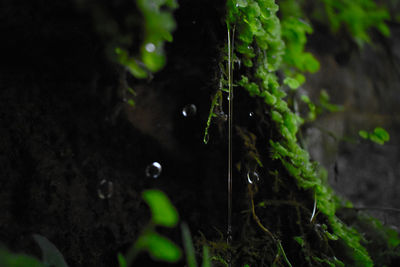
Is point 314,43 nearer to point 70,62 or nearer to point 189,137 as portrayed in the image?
point 189,137

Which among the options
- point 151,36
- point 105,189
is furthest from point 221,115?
point 105,189

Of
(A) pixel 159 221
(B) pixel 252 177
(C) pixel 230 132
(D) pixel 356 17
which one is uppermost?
(D) pixel 356 17

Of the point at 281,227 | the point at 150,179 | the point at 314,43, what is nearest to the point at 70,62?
the point at 150,179

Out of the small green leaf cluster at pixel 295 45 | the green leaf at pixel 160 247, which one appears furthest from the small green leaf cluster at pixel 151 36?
the small green leaf cluster at pixel 295 45

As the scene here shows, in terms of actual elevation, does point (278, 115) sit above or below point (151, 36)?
below

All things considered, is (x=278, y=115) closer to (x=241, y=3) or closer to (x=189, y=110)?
(x=189, y=110)

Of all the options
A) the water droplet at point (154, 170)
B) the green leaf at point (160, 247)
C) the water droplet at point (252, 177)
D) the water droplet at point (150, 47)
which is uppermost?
the water droplet at point (150, 47)

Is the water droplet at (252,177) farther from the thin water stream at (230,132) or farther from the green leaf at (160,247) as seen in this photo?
the green leaf at (160,247)
